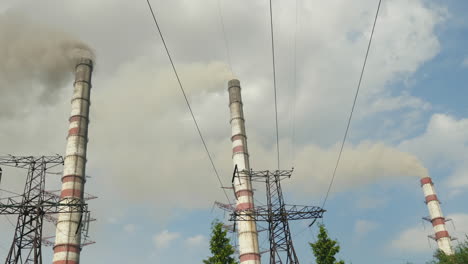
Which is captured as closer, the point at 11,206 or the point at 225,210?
the point at 11,206

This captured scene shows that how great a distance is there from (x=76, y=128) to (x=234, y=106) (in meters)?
16.8

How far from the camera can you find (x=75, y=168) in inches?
1501

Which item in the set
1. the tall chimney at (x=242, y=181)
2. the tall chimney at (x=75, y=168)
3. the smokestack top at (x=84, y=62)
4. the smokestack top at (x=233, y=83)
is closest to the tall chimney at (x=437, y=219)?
the tall chimney at (x=242, y=181)

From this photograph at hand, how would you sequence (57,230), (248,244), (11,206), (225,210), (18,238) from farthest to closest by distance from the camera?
(225,210) → (248,244) → (57,230) → (18,238) → (11,206)

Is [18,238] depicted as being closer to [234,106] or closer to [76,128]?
[76,128]

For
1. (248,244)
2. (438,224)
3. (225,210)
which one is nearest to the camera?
(248,244)

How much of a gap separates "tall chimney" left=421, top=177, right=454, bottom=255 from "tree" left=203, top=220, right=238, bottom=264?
1286 inches

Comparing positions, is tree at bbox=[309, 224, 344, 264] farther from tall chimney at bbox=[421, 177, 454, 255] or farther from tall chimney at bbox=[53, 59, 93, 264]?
tall chimney at bbox=[421, 177, 454, 255]

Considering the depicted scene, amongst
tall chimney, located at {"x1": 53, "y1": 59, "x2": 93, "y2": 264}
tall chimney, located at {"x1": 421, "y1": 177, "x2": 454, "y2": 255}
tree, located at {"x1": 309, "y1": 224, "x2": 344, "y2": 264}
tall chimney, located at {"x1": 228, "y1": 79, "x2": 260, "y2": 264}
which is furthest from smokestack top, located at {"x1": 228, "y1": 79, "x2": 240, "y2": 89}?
tall chimney, located at {"x1": 421, "y1": 177, "x2": 454, "y2": 255}

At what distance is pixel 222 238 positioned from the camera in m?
29.6

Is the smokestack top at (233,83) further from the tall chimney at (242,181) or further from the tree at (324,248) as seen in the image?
the tree at (324,248)

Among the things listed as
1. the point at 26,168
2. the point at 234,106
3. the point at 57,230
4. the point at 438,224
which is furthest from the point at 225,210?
the point at 438,224

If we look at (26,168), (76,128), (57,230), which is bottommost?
(57,230)

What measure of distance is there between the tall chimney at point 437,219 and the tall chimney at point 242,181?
82.6ft
